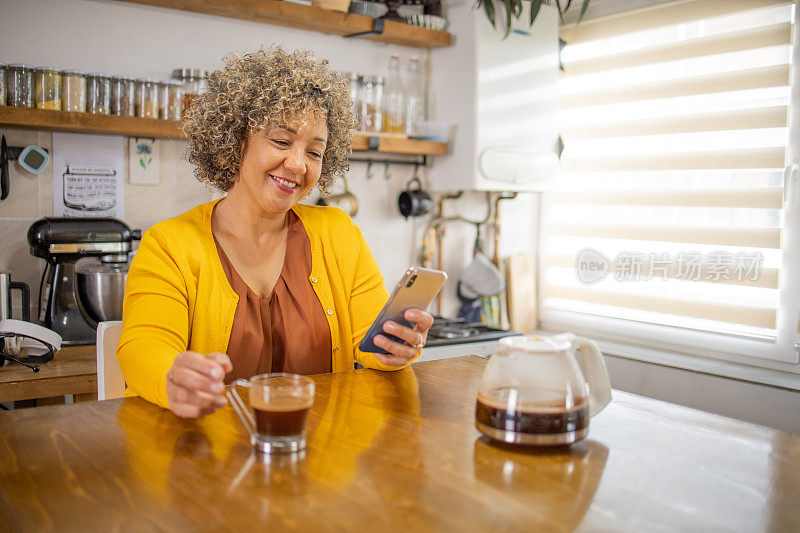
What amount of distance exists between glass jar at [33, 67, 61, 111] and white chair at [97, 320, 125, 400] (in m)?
0.94

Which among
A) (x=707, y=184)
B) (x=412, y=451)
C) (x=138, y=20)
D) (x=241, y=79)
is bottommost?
(x=412, y=451)

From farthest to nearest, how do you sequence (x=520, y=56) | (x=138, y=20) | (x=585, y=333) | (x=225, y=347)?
(x=585, y=333), (x=520, y=56), (x=138, y=20), (x=225, y=347)

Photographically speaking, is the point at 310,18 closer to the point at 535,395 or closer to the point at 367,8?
the point at 367,8

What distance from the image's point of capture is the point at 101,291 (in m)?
2.22

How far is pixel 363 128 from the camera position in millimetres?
2885

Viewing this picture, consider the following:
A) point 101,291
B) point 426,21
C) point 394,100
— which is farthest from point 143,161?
point 426,21

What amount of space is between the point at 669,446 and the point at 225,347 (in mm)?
969

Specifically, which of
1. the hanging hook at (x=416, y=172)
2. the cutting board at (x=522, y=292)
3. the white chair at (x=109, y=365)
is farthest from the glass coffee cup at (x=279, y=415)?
the cutting board at (x=522, y=292)

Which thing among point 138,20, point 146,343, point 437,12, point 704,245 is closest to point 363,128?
point 437,12

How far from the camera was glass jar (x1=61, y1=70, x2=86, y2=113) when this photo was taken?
2250 millimetres

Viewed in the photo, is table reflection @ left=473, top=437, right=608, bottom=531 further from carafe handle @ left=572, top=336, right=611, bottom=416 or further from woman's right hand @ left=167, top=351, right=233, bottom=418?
woman's right hand @ left=167, top=351, right=233, bottom=418

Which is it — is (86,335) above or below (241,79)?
below

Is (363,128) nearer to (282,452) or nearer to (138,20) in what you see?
(138,20)

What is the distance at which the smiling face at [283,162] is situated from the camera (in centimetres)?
170
